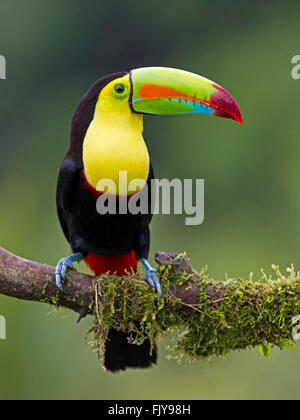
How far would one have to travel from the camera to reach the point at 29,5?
33.8 feet

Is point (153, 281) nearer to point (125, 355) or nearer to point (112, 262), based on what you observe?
point (125, 355)

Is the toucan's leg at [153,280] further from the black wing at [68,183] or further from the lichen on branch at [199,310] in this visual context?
the black wing at [68,183]

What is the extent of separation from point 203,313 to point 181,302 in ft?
0.30

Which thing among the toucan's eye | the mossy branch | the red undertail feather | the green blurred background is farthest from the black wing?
the green blurred background

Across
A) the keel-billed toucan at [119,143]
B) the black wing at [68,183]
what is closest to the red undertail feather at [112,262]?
the keel-billed toucan at [119,143]

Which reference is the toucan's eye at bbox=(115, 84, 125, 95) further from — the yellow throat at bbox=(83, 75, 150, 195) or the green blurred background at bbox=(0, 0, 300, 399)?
the green blurred background at bbox=(0, 0, 300, 399)

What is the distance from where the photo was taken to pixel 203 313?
307cm

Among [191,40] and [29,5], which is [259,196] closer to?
[191,40]

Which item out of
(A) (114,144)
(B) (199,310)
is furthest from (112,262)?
(B) (199,310)

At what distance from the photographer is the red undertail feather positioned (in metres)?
3.72

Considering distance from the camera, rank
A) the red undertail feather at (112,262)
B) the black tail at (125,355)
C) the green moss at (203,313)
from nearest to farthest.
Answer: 1. the green moss at (203,313)
2. the black tail at (125,355)
3. the red undertail feather at (112,262)

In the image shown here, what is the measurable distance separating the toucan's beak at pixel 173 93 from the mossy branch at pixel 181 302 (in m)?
0.67

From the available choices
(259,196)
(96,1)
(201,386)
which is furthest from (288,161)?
(96,1)

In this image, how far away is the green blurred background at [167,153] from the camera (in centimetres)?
569
